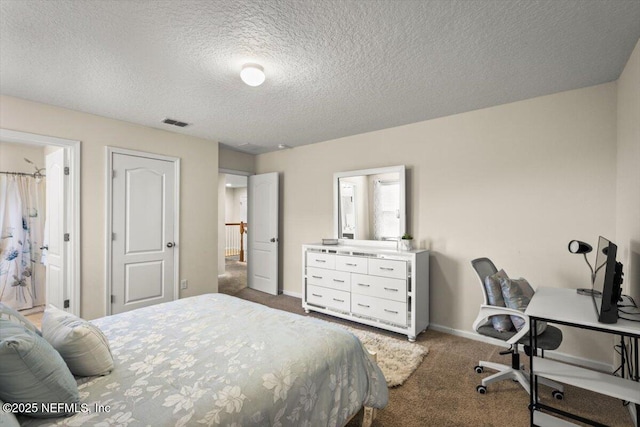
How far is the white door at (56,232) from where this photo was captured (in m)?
3.14

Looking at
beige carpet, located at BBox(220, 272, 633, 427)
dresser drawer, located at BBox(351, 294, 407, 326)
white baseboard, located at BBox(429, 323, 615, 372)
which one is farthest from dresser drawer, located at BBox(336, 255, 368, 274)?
white baseboard, located at BBox(429, 323, 615, 372)

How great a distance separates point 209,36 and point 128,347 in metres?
1.89

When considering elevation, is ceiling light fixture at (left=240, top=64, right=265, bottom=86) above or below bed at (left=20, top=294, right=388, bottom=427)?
above

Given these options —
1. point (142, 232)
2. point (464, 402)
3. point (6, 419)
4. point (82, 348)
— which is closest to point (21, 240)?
point (142, 232)

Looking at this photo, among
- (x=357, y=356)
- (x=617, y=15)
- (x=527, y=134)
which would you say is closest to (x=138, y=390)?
(x=357, y=356)

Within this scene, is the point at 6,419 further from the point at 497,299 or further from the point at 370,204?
the point at 370,204

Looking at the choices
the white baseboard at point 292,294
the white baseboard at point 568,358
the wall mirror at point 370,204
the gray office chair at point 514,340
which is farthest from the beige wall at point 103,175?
the gray office chair at point 514,340

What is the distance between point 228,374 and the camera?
1.27m

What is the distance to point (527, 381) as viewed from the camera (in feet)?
6.99

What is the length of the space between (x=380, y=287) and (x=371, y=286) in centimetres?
11

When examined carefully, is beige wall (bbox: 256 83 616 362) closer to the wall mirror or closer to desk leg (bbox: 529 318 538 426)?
the wall mirror

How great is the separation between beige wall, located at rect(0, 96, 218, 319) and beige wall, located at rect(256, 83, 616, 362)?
233 cm

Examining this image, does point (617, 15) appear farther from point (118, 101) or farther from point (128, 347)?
point (118, 101)

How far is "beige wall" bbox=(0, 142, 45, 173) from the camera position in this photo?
12.6 feet
